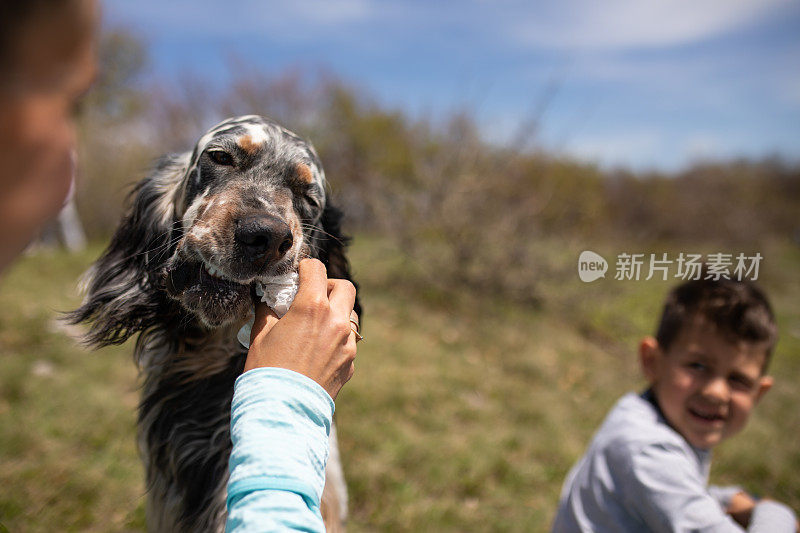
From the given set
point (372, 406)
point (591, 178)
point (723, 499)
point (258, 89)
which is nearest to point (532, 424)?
point (372, 406)

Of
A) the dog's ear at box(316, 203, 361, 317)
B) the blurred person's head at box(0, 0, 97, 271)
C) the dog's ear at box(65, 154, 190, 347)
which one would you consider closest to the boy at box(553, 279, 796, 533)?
the dog's ear at box(316, 203, 361, 317)

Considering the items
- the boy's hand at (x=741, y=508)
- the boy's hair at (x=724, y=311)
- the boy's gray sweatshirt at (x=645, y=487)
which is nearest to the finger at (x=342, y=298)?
the boy's gray sweatshirt at (x=645, y=487)

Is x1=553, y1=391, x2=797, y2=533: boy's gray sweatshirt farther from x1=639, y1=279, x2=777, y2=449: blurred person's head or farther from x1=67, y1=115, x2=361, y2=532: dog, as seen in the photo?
x1=67, y1=115, x2=361, y2=532: dog

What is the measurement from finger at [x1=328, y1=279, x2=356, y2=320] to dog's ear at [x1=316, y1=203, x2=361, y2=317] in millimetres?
590

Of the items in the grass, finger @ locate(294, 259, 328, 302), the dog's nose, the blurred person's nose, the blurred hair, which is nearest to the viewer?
the blurred hair

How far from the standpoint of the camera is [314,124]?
17031 millimetres

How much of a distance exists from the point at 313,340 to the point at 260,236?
55 cm

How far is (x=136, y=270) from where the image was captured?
197cm

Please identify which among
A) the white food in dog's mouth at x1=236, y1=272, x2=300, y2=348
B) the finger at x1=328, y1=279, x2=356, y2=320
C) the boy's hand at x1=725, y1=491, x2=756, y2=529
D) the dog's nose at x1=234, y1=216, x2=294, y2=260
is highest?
the dog's nose at x1=234, y1=216, x2=294, y2=260

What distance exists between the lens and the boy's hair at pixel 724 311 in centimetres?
238

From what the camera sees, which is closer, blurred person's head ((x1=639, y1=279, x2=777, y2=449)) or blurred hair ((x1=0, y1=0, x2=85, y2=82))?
blurred hair ((x1=0, y1=0, x2=85, y2=82))

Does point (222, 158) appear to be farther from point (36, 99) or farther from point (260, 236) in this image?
point (36, 99)

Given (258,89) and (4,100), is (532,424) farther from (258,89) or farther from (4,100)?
(258,89)

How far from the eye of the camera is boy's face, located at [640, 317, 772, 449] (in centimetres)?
234
